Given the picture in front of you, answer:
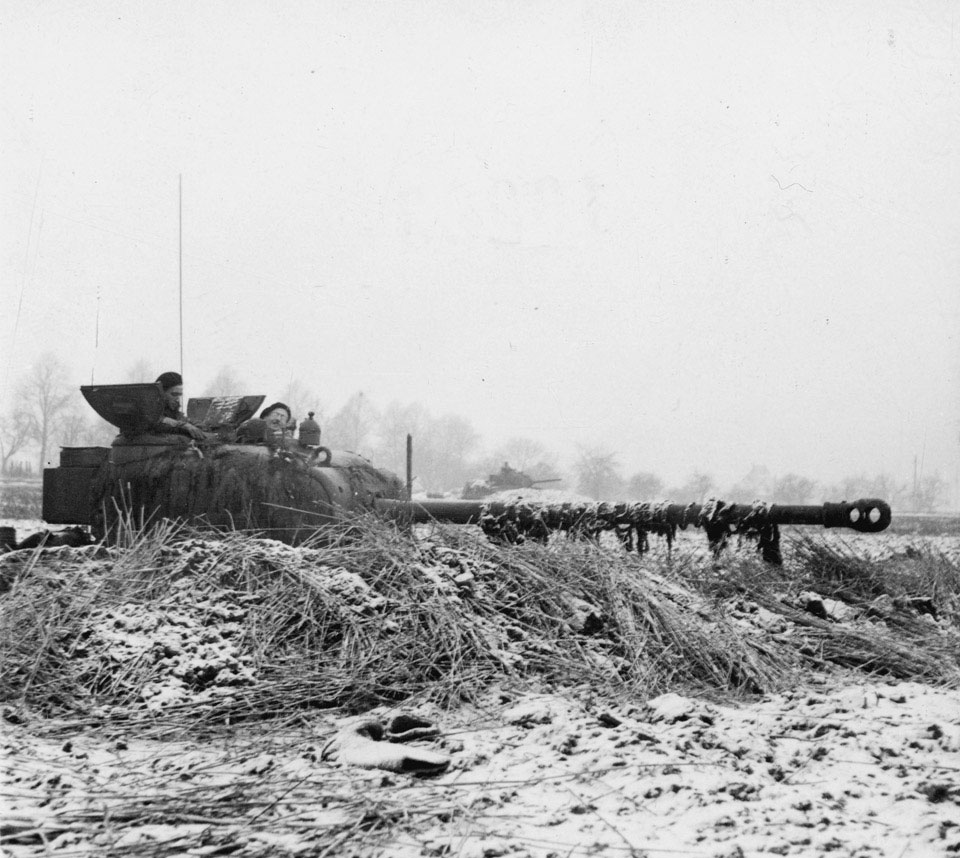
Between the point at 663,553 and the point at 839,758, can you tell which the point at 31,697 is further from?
the point at 663,553

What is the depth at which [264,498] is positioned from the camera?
678cm

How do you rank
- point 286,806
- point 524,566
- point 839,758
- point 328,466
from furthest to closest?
1. point 328,466
2. point 524,566
3. point 839,758
4. point 286,806

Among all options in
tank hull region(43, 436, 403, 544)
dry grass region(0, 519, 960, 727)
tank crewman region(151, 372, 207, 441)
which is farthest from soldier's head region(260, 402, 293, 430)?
dry grass region(0, 519, 960, 727)

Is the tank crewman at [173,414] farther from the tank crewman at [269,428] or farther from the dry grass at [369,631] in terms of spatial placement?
the dry grass at [369,631]

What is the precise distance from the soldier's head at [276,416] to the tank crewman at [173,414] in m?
0.50

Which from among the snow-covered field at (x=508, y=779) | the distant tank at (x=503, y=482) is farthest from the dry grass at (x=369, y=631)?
the distant tank at (x=503, y=482)

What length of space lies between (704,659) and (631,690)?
0.53 metres

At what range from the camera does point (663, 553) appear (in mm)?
6277

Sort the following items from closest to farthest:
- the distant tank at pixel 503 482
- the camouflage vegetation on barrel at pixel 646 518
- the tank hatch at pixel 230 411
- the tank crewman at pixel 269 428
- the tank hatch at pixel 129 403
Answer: the camouflage vegetation on barrel at pixel 646 518
the tank hatch at pixel 129 403
the tank crewman at pixel 269 428
the tank hatch at pixel 230 411
the distant tank at pixel 503 482

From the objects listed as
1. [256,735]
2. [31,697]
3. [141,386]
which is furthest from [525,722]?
[141,386]

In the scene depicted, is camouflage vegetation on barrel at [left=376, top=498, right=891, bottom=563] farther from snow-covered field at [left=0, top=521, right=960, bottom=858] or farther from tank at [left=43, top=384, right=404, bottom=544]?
snow-covered field at [left=0, top=521, right=960, bottom=858]

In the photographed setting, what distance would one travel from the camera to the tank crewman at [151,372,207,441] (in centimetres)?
705

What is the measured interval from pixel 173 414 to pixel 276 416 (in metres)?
0.81

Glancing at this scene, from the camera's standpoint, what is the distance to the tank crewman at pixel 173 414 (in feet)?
23.1
